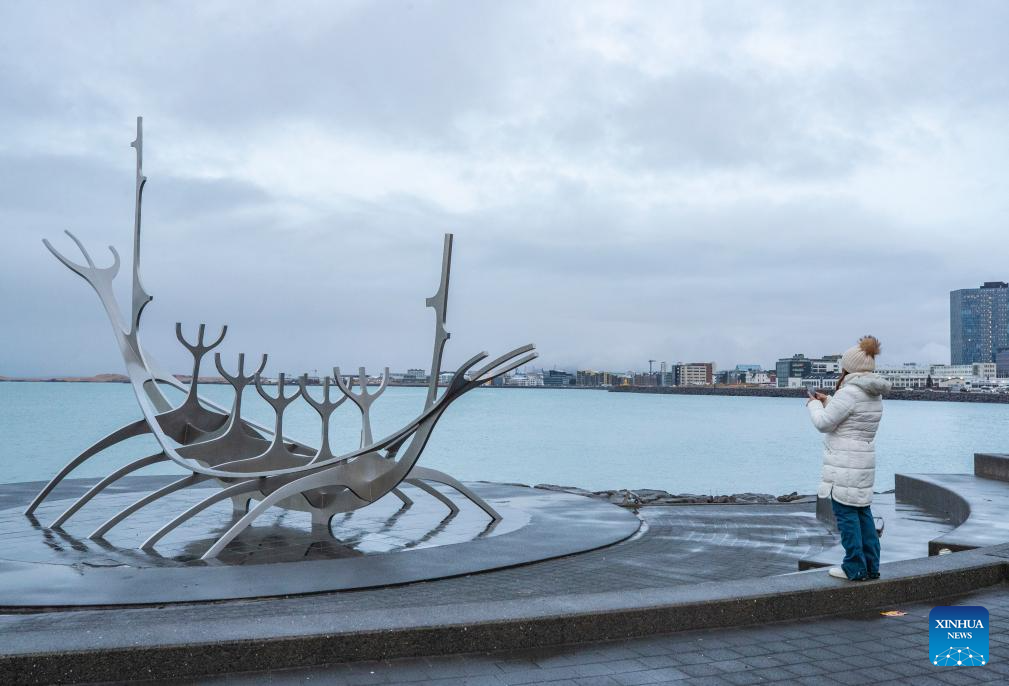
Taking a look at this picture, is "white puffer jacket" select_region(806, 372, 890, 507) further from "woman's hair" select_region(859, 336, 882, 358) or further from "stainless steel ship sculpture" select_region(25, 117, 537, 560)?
"stainless steel ship sculpture" select_region(25, 117, 537, 560)

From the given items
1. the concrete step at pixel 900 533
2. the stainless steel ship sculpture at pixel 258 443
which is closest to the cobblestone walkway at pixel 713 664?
the concrete step at pixel 900 533

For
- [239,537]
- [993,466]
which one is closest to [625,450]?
[993,466]

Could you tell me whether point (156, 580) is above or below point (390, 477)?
below

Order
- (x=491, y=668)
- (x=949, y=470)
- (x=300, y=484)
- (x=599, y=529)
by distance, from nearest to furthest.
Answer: (x=491, y=668)
(x=300, y=484)
(x=599, y=529)
(x=949, y=470)

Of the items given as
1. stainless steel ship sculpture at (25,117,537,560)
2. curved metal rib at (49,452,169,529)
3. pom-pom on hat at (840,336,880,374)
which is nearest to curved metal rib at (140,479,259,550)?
stainless steel ship sculpture at (25,117,537,560)

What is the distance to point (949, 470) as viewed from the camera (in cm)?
4025

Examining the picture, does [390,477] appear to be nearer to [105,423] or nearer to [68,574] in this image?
[68,574]

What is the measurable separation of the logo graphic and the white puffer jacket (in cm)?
97

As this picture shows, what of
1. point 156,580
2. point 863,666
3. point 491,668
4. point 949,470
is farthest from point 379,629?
point 949,470

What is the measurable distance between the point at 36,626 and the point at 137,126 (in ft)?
31.6

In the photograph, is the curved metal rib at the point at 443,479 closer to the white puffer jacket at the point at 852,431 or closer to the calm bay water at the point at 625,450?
the white puffer jacket at the point at 852,431

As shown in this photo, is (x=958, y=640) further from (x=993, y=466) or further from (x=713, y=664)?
(x=993, y=466)

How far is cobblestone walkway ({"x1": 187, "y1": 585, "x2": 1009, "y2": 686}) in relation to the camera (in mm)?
4562

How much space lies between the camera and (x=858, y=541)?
6.17m
